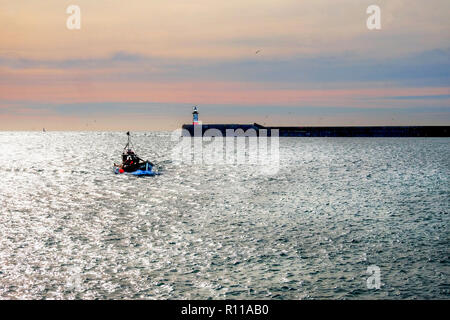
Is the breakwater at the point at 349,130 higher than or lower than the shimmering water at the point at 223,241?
higher

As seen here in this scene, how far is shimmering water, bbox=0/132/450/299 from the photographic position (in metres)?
16.4

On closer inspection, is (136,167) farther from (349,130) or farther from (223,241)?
(349,130)

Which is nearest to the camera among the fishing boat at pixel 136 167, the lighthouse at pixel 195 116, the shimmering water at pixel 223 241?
the shimmering water at pixel 223 241

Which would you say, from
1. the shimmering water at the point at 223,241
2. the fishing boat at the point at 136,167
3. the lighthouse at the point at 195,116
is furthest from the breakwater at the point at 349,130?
the shimmering water at the point at 223,241

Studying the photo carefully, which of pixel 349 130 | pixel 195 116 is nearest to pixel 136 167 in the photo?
pixel 195 116

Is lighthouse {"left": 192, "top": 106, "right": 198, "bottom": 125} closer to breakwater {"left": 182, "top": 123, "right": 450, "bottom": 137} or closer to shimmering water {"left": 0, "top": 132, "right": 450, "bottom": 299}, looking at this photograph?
breakwater {"left": 182, "top": 123, "right": 450, "bottom": 137}

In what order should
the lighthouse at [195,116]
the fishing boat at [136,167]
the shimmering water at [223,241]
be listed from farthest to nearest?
the lighthouse at [195,116] → the fishing boat at [136,167] → the shimmering water at [223,241]

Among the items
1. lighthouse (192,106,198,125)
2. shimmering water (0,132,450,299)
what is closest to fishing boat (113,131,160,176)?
shimmering water (0,132,450,299)

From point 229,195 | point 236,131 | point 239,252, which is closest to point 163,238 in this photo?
point 239,252

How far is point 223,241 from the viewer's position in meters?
23.0

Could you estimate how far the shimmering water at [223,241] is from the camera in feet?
Answer: 53.8

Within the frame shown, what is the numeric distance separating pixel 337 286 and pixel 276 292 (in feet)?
7.67

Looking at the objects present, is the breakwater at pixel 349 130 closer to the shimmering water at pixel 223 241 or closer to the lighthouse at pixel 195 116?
the lighthouse at pixel 195 116

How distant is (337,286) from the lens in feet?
54.1
